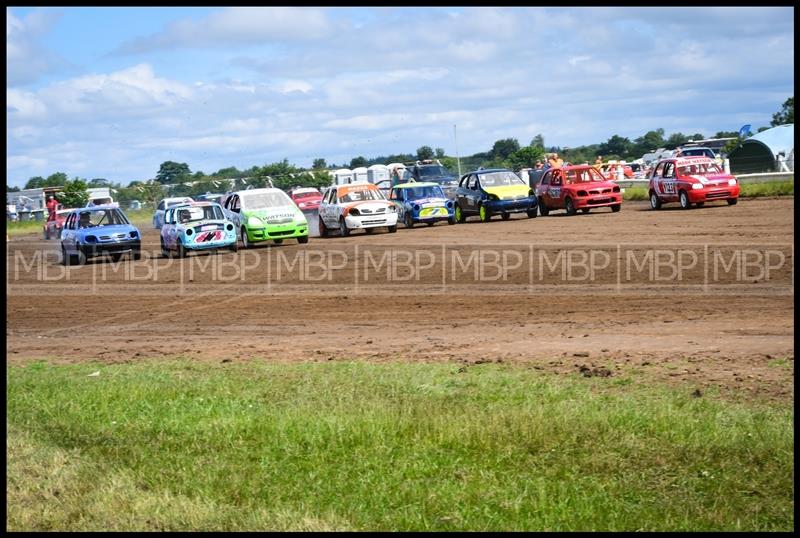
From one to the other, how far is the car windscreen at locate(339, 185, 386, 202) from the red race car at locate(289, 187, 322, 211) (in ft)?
50.8

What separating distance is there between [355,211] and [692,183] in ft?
33.7

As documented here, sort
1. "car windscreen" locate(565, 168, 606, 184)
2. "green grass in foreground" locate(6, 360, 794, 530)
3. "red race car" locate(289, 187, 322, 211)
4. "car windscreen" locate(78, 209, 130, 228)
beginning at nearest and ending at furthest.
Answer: "green grass in foreground" locate(6, 360, 794, 530)
"car windscreen" locate(78, 209, 130, 228)
"car windscreen" locate(565, 168, 606, 184)
"red race car" locate(289, 187, 322, 211)

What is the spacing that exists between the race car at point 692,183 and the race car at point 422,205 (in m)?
6.71

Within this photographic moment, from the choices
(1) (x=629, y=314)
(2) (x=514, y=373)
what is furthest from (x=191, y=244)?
(2) (x=514, y=373)

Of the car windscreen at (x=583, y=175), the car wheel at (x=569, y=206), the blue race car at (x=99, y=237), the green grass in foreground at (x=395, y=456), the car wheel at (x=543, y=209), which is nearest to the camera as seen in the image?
the green grass in foreground at (x=395, y=456)

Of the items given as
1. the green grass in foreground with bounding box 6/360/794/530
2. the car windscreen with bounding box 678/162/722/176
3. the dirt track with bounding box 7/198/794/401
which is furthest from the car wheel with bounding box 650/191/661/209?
the green grass in foreground with bounding box 6/360/794/530

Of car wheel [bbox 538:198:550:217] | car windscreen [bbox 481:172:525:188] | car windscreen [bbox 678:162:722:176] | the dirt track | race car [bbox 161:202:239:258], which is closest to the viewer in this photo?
the dirt track

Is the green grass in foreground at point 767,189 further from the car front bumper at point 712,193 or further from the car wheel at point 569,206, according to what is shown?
the car wheel at point 569,206

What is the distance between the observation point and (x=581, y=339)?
1287cm

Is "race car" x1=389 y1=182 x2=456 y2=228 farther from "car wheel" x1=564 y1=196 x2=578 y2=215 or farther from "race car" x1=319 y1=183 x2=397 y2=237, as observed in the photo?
"car wheel" x1=564 y1=196 x2=578 y2=215

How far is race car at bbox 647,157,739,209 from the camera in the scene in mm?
33062

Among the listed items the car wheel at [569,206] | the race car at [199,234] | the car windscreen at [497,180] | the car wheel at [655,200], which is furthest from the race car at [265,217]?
the car wheel at [655,200]

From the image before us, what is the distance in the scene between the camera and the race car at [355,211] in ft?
107

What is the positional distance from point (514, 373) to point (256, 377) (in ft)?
8.63
